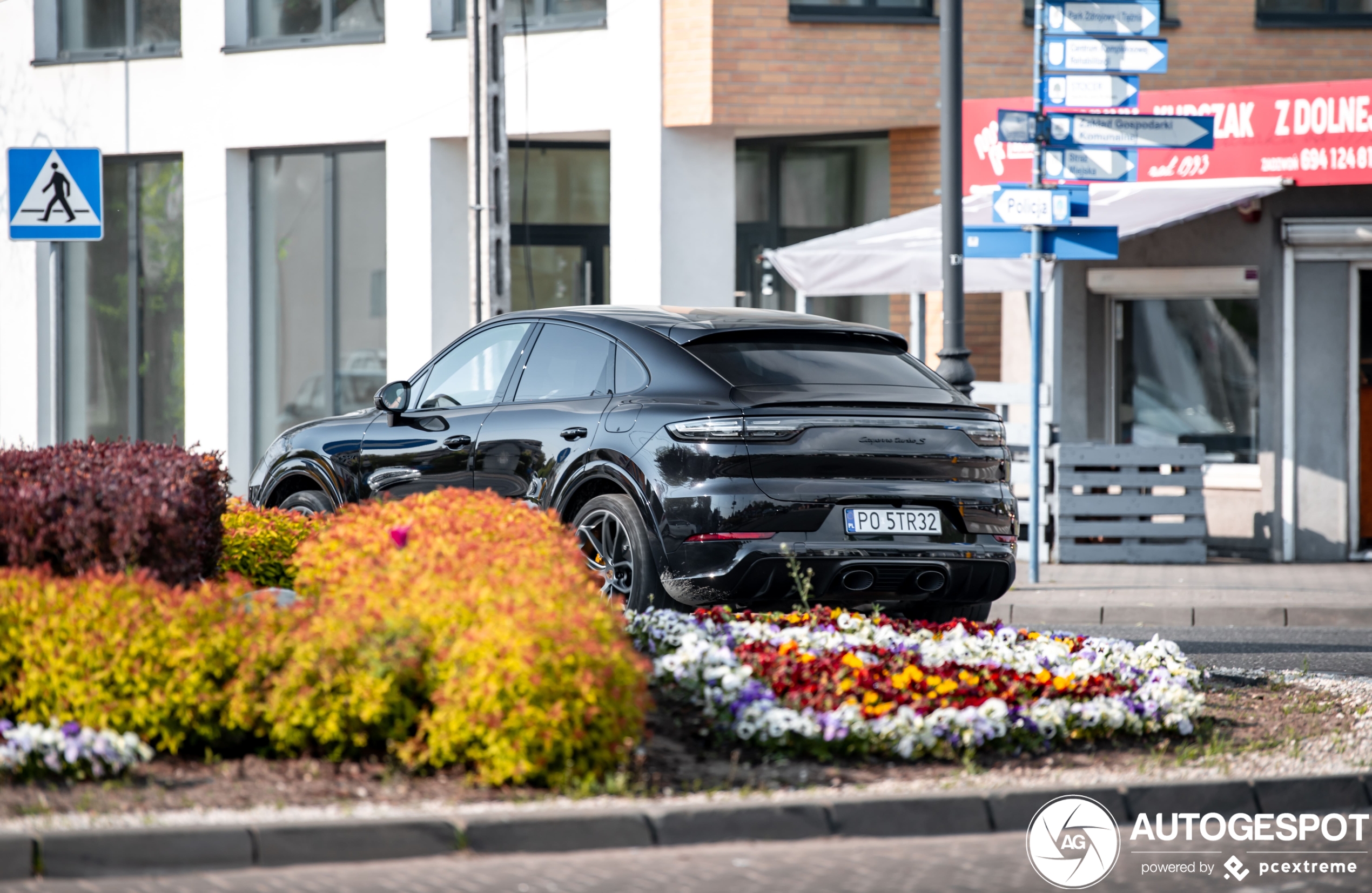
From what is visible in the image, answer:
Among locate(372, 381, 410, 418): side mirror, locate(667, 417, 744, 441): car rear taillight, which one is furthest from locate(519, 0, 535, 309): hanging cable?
locate(667, 417, 744, 441): car rear taillight

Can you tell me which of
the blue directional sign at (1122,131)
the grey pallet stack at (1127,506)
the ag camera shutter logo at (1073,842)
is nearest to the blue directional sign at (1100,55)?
the blue directional sign at (1122,131)

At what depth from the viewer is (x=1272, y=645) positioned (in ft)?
32.7

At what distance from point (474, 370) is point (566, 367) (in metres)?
0.82

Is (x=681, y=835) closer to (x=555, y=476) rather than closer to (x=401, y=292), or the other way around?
(x=555, y=476)

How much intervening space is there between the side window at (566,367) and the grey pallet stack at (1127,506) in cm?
669

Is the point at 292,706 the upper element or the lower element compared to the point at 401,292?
lower

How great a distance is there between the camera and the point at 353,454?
943cm

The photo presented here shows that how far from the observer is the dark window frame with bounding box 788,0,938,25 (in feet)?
58.7

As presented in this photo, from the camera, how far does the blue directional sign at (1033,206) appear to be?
12.5m

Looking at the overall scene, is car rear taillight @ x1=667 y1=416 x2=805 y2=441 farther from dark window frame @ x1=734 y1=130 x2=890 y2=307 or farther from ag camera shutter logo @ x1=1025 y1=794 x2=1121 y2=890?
dark window frame @ x1=734 y1=130 x2=890 y2=307

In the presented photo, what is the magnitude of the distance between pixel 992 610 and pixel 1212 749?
519 cm

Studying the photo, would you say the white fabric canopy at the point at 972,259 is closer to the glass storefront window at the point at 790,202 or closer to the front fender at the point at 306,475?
the glass storefront window at the point at 790,202

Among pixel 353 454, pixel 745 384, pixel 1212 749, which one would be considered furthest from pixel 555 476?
pixel 1212 749

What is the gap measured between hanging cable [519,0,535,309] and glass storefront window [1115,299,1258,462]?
624 cm
